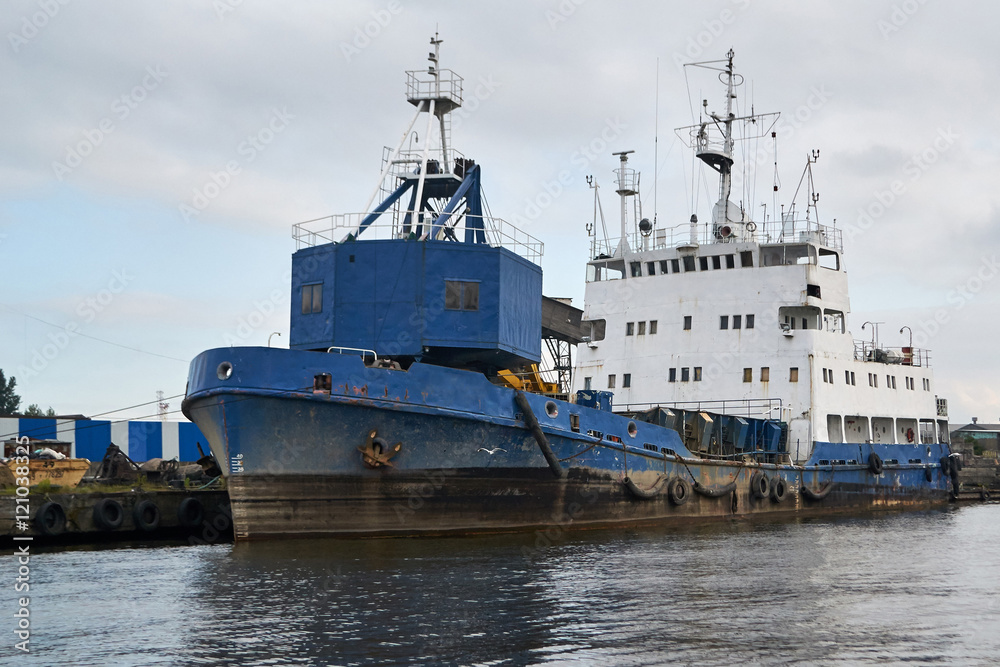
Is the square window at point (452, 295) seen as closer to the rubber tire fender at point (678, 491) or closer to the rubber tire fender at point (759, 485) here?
the rubber tire fender at point (678, 491)

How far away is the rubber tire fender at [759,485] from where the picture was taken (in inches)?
987

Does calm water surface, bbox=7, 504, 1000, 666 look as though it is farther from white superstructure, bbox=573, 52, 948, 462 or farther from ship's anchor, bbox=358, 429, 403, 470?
white superstructure, bbox=573, 52, 948, 462

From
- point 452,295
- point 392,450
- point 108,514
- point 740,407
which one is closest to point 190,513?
point 108,514

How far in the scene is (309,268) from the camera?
19.9 meters

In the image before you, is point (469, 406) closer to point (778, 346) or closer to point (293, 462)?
point (293, 462)

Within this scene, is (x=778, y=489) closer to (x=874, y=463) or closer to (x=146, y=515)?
(x=874, y=463)

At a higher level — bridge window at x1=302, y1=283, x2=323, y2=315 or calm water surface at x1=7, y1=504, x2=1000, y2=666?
bridge window at x1=302, y1=283, x2=323, y2=315

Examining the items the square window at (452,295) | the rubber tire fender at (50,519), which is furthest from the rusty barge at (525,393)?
the rubber tire fender at (50,519)

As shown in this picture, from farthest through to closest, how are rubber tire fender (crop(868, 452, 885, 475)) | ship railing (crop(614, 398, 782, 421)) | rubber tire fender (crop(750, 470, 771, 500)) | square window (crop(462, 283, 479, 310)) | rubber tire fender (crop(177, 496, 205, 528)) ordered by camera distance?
rubber tire fender (crop(868, 452, 885, 475))
ship railing (crop(614, 398, 782, 421))
rubber tire fender (crop(750, 470, 771, 500))
rubber tire fender (crop(177, 496, 205, 528))
square window (crop(462, 283, 479, 310))

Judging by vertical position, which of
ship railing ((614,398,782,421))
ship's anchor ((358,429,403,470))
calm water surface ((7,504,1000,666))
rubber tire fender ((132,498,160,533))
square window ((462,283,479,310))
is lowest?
calm water surface ((7,504,1000,666))

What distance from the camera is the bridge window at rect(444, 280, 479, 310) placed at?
19156 millimetres

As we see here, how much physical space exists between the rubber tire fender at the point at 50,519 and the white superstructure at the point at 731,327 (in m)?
14.5

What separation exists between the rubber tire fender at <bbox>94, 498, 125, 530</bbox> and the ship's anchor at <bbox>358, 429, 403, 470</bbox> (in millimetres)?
5461

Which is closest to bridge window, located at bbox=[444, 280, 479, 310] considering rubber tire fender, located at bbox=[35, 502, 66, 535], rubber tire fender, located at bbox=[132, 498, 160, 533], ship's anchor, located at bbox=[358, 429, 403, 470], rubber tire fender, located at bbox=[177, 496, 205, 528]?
ship's anchor, located at bbox=[358, 429, 403, 470]
